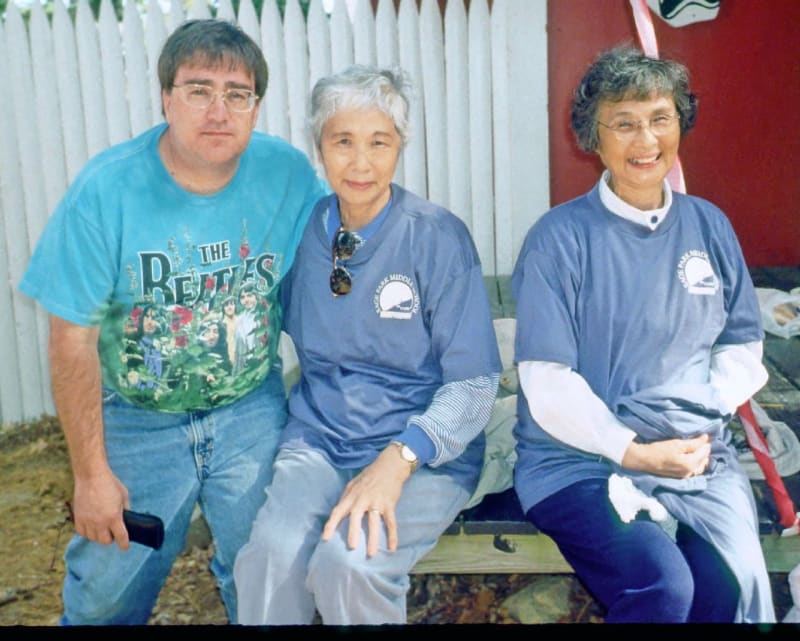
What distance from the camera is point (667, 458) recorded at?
1.67 meters

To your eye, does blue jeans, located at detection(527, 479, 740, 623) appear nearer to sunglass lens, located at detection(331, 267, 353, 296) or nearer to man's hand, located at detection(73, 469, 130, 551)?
sunglass lens, located at detection(331, 267, 353, 296)

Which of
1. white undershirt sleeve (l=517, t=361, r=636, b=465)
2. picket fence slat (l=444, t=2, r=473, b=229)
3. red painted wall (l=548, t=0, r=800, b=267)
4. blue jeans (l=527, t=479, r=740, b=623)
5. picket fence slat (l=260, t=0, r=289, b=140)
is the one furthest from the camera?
picket fence slat (l=444, t=2, r=473, b=229)

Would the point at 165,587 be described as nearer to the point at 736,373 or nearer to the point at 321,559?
the point at 321,559

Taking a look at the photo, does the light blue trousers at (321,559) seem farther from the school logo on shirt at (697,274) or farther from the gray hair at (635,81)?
the gray hair at (635,81)

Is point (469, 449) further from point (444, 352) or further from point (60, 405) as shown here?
point (60, 405)

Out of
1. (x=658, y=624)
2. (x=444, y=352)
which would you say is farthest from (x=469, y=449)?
(x=658, y=624)

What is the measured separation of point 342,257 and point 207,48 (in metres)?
0.42

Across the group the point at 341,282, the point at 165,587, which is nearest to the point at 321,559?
the point at 341,282

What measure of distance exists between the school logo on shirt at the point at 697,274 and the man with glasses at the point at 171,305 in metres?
0.69

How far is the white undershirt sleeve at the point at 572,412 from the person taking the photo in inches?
65.2

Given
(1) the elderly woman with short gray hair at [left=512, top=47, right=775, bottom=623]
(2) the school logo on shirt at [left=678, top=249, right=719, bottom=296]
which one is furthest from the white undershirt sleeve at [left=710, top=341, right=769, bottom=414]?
(2) the school logo on shirt at [left=678, top=249, right=719, bottom=296]

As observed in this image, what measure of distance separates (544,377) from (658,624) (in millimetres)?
425

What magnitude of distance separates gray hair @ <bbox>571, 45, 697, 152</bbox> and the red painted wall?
468 mm

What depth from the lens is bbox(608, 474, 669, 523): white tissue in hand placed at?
1.62m
